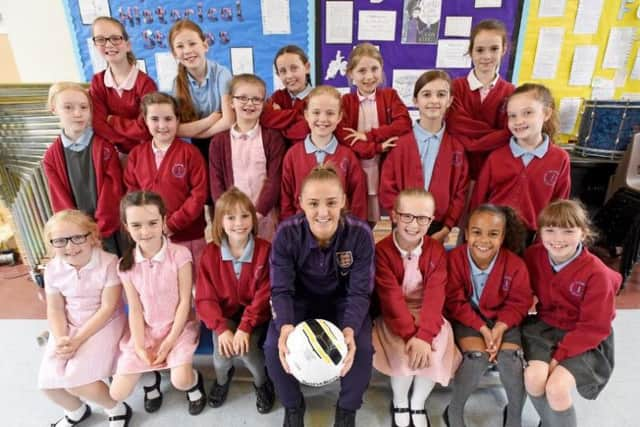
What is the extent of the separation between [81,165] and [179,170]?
18.8 inches

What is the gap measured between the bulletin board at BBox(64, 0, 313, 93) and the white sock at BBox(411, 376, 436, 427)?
109 inches

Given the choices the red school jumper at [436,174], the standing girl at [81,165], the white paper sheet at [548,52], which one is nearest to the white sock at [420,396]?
the red school jumper at [436,174]

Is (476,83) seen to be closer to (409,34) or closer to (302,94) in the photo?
(302,94)

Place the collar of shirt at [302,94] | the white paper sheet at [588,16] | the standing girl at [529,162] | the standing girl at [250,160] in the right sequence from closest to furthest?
the standing girl at [529,162], the standing girl at [250,160], the collar of shirt at [302,94], the white paper sheet at [588,16]

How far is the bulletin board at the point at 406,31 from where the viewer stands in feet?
10.1

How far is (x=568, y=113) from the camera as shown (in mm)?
3344

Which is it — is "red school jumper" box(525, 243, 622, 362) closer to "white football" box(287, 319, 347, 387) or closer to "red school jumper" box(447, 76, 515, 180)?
"red school jumper" box(447, 76, 515, 180)

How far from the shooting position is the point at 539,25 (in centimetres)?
311

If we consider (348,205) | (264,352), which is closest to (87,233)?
(264,352)

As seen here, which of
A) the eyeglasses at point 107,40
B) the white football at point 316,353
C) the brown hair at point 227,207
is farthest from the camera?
the eyeglasses at point 107,40

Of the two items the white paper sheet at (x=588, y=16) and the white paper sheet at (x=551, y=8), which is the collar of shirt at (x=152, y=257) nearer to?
the white paper sheet at (x=551, y=8)

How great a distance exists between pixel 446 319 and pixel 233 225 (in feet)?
3.42

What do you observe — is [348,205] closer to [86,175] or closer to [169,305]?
[169,305]

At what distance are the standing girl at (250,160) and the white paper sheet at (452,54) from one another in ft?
6.66
